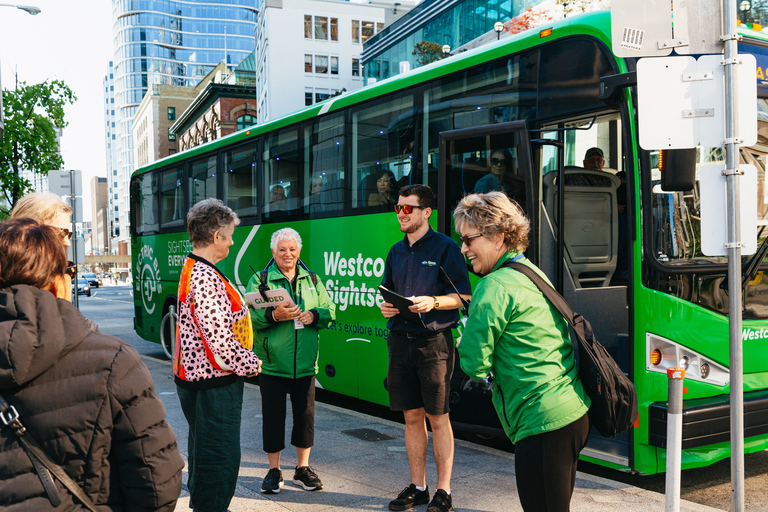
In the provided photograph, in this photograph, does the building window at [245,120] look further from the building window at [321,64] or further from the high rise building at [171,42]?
the high rise building at [171,42]

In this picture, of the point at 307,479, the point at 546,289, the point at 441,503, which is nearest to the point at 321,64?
the point at 307,479

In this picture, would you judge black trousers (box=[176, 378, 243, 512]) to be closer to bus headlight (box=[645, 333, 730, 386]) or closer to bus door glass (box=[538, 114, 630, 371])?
bus headlight (box=[645, 333, 730, 386])

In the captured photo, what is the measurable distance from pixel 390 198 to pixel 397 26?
35.4 meters

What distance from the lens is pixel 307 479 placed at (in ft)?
16.5

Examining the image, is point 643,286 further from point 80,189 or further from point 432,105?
point 80,189

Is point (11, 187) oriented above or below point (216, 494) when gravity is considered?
above

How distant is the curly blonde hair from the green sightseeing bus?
122 cm

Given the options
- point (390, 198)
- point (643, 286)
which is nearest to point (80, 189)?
point (390, 198)

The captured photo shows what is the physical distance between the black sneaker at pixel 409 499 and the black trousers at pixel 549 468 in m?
1.79

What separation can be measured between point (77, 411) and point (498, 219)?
Answer: 191 cm

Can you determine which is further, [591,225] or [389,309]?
[591,225]

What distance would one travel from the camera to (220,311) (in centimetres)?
377

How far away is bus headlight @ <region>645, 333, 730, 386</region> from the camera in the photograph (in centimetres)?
472

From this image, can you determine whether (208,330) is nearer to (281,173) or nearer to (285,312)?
(285,312)
